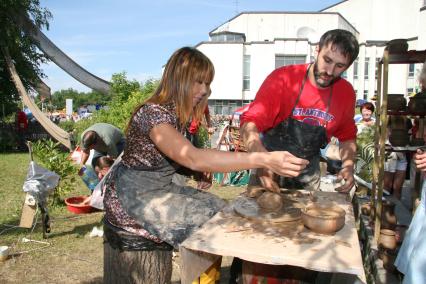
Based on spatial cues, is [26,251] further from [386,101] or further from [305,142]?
[386,101]

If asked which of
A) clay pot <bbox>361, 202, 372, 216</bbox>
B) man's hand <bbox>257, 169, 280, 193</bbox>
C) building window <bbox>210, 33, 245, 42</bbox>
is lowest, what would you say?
clay pot <bbox>361, 202, 372, 216</bbox>

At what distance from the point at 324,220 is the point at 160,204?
2.41 feet

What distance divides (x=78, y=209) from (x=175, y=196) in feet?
13.5

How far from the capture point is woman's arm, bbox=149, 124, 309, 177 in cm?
162

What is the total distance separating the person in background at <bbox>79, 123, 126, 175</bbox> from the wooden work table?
3271mm

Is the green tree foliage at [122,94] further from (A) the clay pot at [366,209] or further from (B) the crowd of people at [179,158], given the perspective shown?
(B) the crowd of people at [179,158]

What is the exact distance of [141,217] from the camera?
176 cm

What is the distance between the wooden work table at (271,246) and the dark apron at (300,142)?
1040 mm

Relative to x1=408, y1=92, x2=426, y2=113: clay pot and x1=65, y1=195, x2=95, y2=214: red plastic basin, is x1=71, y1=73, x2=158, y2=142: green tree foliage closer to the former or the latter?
x1=65, y1=195, x2=95, y2=214: red plastic basin

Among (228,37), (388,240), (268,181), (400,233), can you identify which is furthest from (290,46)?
(268,181)

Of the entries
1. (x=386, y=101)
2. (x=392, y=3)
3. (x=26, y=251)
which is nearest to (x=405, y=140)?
(x=386, y=101)

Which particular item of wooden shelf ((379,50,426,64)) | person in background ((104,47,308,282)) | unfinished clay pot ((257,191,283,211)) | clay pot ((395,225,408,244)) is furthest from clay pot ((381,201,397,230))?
person in background ((104,47,308,282))

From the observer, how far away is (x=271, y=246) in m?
1.49

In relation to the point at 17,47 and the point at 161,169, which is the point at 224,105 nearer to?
the point at 17,47
